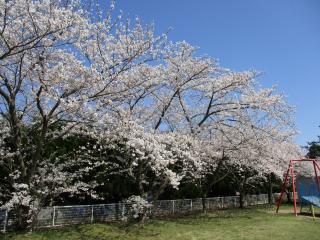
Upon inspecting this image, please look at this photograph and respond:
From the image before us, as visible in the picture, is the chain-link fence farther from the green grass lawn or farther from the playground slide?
the playground slide

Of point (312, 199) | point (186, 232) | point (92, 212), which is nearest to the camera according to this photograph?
point (186, 232)

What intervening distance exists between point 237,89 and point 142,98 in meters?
4.23

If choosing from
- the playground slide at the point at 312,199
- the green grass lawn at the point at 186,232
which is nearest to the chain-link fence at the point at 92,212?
the green grass lawn at the point at 186,232

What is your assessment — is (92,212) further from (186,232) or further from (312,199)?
(312,199)

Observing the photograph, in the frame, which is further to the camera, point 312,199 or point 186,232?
point 312,199

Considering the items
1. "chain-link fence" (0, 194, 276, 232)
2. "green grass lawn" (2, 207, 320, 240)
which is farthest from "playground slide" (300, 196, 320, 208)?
"chain-link fence" (0, 194, 276, 232)

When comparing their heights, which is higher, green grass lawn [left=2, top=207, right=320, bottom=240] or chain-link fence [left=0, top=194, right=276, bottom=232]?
chain-link fence [left=0, top=194, right=276, bottom=232]

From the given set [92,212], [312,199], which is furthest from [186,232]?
[312,199]

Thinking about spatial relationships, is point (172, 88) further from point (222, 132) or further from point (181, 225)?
point (181, 225)

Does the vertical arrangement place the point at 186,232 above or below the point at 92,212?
below

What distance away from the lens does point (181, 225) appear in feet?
45.3

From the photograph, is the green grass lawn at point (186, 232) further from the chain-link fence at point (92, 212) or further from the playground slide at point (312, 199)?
the playground slide at point (312, 199)

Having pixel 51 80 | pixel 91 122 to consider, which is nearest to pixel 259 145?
pixel 91 122

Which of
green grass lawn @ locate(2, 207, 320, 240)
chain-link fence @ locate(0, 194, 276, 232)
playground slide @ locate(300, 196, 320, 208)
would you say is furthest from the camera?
playground slide @ locate(300, 196, 320, 208)
